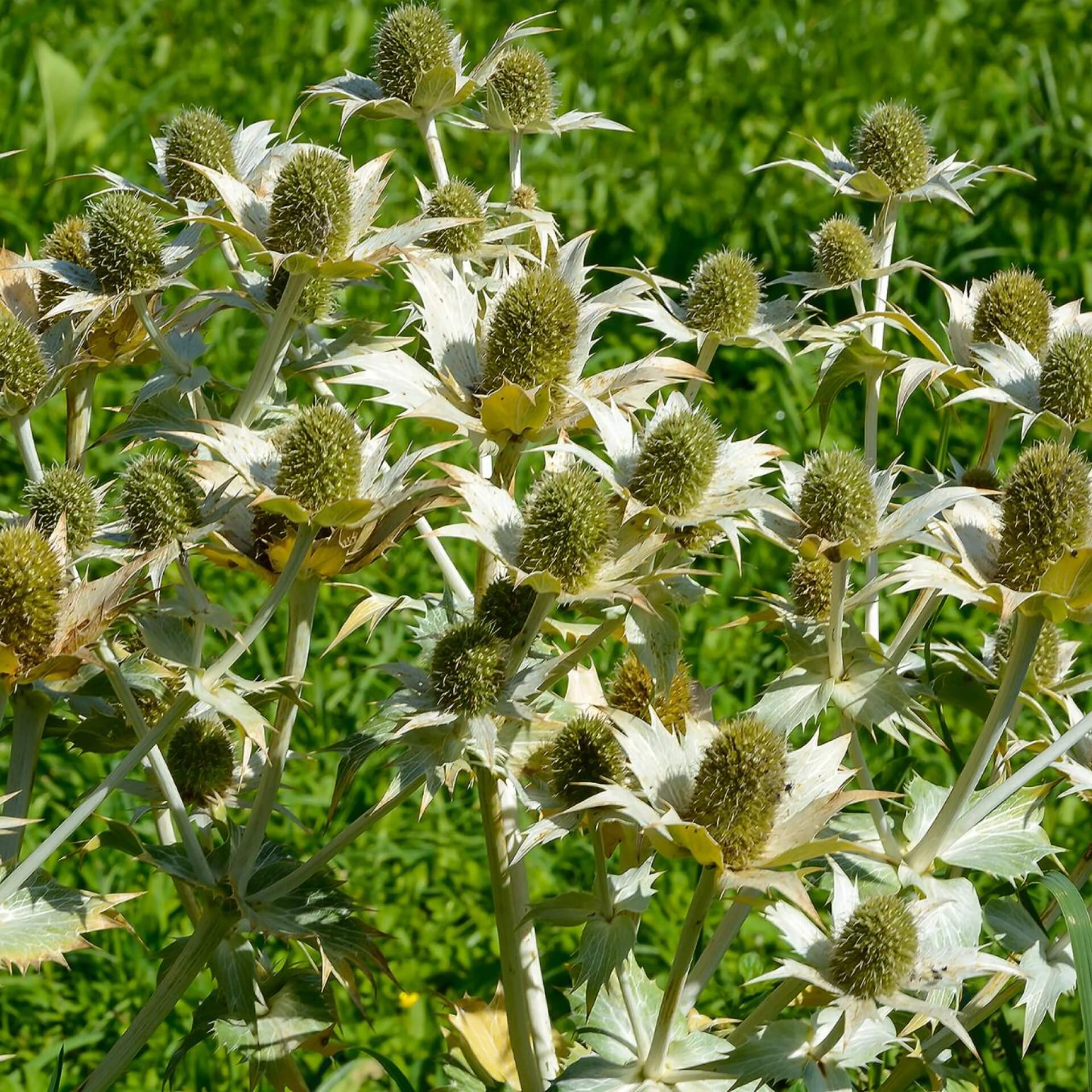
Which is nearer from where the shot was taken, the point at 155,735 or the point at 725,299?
the point at 155,735

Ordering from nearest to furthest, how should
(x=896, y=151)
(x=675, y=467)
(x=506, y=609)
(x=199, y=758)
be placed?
(x=675, y=467)
(x=506, y=609)
(x=199, y=758)
(x=896, y=151)

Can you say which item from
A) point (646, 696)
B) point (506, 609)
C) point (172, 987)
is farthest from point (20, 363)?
point (646, 696)

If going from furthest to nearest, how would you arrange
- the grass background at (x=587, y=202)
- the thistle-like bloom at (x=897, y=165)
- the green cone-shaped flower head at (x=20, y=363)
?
the grass background at (x=587, y=202)
the thistle-like bloom at (x=897, y=165)
the green cone-shaped flower head at (x=20, y=363)

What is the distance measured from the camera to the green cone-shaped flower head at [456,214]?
7.47ft

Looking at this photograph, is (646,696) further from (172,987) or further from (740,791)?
(172,987)

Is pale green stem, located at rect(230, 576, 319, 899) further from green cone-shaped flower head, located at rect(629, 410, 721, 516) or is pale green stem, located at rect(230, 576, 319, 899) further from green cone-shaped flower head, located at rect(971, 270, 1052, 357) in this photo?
green cone-shaped flower head, located at rect(971, 270, 1052, 357)

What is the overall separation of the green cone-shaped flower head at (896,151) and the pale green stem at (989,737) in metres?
0.99

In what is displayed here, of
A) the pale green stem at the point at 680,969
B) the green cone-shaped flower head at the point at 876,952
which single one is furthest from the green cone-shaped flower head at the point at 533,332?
the green cone-shaped flower head at the point at 876,952

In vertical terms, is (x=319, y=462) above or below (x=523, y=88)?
below

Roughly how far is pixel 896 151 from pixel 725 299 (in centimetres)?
54

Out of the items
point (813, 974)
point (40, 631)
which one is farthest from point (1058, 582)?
point (40, 631)

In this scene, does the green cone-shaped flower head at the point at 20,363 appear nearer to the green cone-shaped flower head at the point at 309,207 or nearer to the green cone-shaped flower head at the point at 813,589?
the green cone-shaped flower head at the point at 309,207

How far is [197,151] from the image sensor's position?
88.9 inches

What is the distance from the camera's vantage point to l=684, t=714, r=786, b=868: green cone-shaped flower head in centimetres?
164
